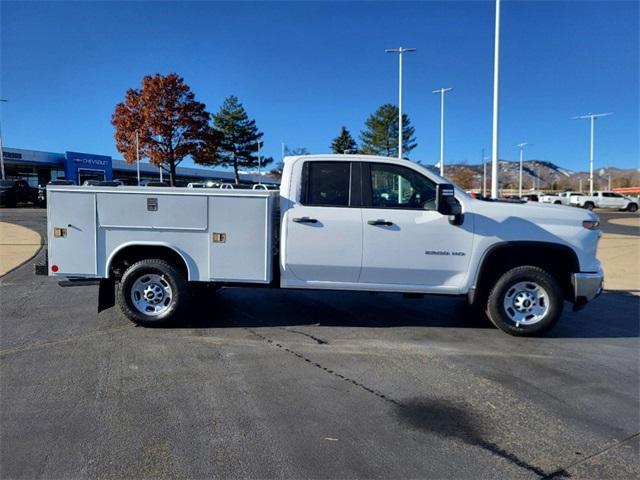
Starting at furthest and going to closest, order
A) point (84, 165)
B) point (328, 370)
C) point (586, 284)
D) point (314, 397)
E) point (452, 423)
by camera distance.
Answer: point (84, 165)
point (586, 284)
point (328, 370)
point (314, 397)
point (452, 423)

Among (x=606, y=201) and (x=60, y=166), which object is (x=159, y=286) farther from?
(x=60, y=166)

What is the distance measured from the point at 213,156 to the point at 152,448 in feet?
166

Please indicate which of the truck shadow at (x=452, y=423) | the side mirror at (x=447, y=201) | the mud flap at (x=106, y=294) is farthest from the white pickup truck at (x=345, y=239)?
the truck shadow at (x=452, y=423)

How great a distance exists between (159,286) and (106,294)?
84 centimetres

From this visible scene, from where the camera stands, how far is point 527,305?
557cm

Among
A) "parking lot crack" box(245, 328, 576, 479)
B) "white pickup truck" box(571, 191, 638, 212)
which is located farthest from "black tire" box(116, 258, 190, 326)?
"white pickup truck" box(571, 191, 638, 212)

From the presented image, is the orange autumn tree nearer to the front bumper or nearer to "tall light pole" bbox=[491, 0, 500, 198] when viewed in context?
"tall light pole" bbox=[491, 0, 500, 198]

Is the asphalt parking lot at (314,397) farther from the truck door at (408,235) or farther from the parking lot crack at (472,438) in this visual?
the truck door at (408,235)

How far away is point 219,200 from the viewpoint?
17.8 ft

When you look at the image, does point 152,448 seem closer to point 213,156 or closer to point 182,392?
point 182,392

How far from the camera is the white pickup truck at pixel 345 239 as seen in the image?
17.7 ft

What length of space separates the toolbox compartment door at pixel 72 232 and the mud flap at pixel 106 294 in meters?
0.38

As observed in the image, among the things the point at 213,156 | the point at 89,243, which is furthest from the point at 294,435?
the point at 213,156

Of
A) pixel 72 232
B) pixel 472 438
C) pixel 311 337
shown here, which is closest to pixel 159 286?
pixel 72 232
